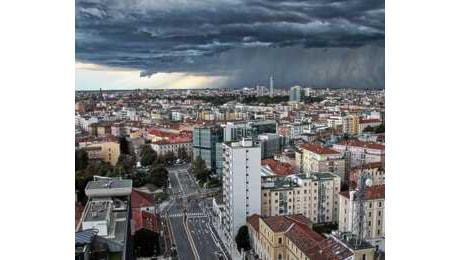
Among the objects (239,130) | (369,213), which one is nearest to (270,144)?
(239,130)

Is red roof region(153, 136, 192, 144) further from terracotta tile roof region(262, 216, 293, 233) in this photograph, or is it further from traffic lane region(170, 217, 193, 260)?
terracotta tile roof region(262, 216, 293, 233)

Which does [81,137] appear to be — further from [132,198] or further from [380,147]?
[380,147]

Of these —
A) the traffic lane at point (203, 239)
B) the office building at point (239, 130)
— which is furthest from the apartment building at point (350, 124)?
the traffic lane at point (203, 239)

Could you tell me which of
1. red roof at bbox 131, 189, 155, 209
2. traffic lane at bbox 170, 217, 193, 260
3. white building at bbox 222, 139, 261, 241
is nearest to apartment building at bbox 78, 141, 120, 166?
red roof at bbox 131, 189, 155, 209

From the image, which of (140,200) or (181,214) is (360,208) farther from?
(140,200)

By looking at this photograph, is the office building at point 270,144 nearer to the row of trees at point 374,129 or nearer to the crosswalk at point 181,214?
the crosswalk at point 181,214
